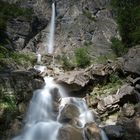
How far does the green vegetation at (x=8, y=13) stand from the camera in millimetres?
38381

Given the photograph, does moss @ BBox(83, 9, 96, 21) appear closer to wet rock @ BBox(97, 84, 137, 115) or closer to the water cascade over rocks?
the water cascade over rocks

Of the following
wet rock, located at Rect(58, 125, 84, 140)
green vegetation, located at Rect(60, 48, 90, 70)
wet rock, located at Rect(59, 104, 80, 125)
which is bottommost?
wet rock, located at Rect(58, 125, 84, 140)

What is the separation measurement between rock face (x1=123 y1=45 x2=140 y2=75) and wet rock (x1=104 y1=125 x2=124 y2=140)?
6.56 metres

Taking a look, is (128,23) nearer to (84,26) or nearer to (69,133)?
(84,26)

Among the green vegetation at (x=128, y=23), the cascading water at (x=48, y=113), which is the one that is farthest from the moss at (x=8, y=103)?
the green vegetation at (x=128, y=23)

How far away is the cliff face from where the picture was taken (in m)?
40.9

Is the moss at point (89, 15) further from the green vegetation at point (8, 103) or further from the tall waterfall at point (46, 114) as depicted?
the green vegetation at point (8, 103)

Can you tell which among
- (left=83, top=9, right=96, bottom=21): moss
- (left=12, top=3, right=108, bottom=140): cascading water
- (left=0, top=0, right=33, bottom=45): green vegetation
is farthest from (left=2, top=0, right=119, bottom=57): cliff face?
(left=12, top=3, right=108, bottom=140): cascading water

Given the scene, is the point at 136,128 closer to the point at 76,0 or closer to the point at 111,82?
the point at 111,82

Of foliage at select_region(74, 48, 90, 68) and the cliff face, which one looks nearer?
foliage at select_region(74, 48, 90, 68)

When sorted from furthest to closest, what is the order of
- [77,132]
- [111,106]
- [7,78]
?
[111,106] → [7,78] → [77,132]

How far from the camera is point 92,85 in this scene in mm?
24125

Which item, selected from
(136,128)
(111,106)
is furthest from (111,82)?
(136,128)

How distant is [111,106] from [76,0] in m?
29.5
